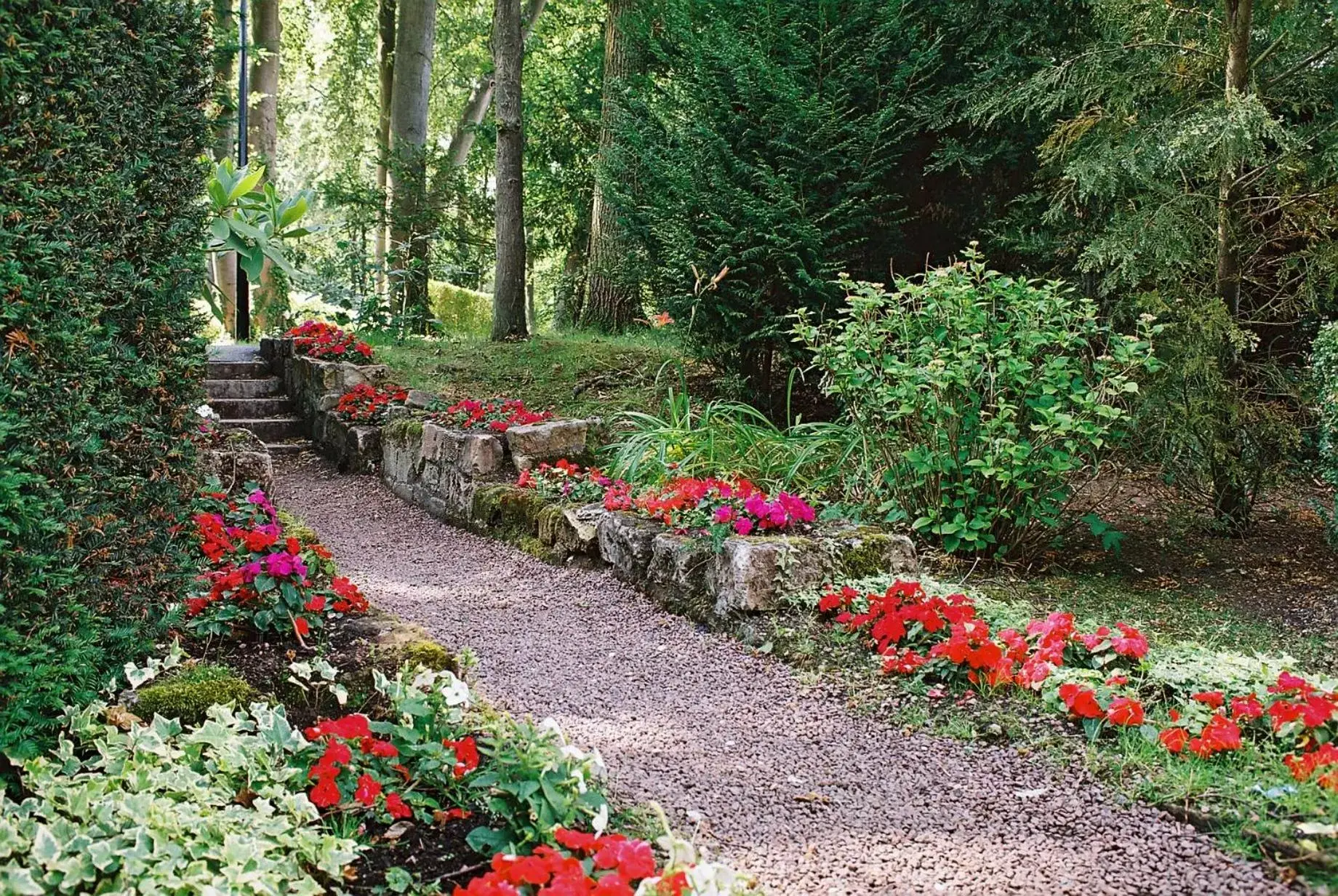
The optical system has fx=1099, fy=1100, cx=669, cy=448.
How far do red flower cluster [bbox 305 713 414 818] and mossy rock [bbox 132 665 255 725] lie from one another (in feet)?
1.18

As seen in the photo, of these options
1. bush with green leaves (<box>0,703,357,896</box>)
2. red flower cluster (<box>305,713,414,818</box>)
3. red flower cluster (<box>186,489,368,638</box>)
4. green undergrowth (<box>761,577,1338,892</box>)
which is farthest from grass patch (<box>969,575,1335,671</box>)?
bush with green leaves (<box>0,703,357,896</box>)

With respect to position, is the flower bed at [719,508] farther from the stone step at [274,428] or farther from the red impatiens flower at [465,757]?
the stone step at [274,428]

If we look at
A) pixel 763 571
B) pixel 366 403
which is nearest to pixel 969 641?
pixel 763 571

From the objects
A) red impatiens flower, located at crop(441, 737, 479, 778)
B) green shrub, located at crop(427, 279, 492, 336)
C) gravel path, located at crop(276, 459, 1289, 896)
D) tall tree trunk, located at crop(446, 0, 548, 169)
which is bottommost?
gravel path, located at crop(276, 459, 1289, 896)

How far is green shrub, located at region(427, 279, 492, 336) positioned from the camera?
53.6 feet

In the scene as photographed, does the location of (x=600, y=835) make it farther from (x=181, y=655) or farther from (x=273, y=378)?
(x=273, y=378)

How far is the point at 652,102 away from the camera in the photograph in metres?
8.48

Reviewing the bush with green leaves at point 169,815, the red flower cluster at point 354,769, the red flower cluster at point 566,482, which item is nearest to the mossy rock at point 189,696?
the bush with green leaves at point 169,815

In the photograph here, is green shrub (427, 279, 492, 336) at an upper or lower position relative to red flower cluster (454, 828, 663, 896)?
upper

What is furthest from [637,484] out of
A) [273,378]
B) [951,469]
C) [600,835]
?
[273,378]

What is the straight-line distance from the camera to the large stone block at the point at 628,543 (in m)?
5.11

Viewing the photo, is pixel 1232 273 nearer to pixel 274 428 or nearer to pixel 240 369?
pixel 274 428

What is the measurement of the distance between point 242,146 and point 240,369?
2.52 metres

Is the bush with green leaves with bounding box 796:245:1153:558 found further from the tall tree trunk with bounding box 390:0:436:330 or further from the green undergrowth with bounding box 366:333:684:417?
the tall tree trunk with bounding box 390:0:436:330
